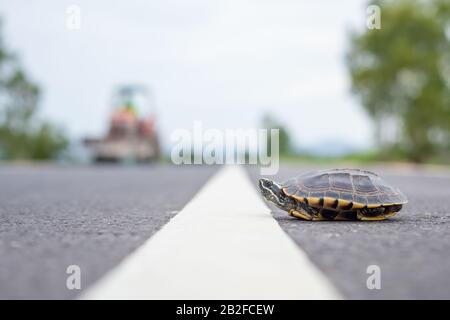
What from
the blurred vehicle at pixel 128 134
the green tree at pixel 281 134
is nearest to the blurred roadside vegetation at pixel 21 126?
the blurred vehicle at pixel 128 134

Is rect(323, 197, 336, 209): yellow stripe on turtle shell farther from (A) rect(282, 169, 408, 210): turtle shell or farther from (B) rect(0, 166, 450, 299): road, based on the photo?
(B) rect(0, 166, 450, 299): road

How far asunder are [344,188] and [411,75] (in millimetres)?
32735

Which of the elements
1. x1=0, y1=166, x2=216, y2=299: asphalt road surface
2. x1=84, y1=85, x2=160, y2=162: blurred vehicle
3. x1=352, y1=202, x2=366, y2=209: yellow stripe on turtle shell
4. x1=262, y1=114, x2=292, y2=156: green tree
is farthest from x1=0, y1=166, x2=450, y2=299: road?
x1=262, y1=114, x2=292, y2=156: green tree

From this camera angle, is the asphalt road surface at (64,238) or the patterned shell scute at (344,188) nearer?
the asphalt road surface at (64,238)

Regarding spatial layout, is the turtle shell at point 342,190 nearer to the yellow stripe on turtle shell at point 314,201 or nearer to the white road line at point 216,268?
the yellow stripe on turtle shell at point 314,201

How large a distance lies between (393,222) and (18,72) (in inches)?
1554

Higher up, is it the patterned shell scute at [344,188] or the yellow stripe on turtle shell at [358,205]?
the patterned shell scute at [344,188]

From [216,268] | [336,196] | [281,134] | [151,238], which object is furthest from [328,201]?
[281,134]

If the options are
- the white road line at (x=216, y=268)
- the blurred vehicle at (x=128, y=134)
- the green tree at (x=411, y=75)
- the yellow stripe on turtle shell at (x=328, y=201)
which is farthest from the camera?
the green tree at (x=411, y=75)

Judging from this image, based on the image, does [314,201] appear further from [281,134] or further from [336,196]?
[281,134]

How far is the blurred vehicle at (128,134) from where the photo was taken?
96.5 ft

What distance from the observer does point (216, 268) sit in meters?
3.04

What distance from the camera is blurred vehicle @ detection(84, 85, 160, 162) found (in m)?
29.4
